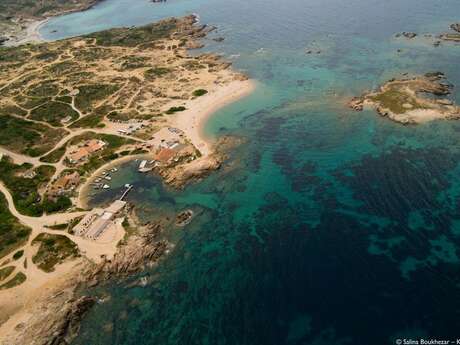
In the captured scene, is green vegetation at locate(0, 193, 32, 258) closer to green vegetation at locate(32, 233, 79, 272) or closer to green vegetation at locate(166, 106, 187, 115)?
green vegetation at locate(32, 233, 79, 272)

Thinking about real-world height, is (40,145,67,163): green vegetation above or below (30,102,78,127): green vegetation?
below

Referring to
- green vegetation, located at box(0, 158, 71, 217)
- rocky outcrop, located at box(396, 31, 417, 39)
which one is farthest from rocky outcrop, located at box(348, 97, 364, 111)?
green vegetation, located at box(0, 158, 71, 217)

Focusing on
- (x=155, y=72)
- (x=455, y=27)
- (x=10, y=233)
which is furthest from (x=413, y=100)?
(x=10, y=233)

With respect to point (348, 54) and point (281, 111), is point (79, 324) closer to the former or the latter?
point (281, 111)

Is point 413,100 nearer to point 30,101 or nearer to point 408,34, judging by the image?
point 408,34

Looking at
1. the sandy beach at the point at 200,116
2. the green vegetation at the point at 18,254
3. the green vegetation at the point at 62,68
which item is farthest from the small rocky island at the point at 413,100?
the green vegetation at the point at 62,68

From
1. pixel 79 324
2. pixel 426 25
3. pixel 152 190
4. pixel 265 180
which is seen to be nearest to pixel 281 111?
pixel 265 180
